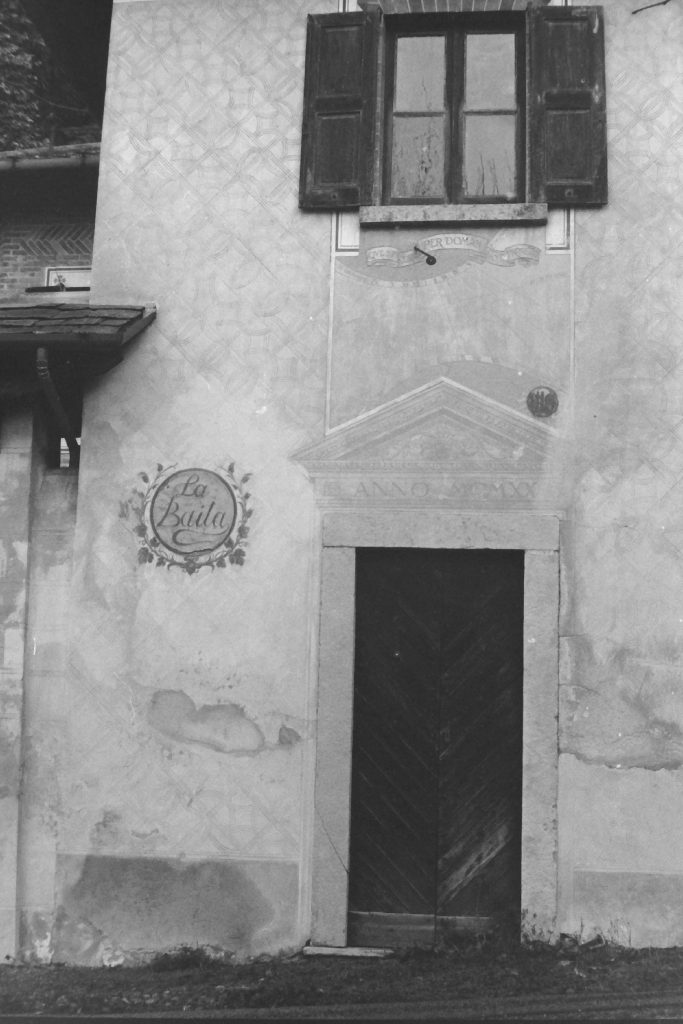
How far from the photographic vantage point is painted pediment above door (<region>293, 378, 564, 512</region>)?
7176mm

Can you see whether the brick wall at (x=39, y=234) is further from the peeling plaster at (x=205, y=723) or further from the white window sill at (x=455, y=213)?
the peeling plaster at (x=205, y=723)

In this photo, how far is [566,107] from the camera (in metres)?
7.46

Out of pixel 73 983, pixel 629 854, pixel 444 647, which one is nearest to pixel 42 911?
pixel 73 983

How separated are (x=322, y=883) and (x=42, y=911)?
1.69 metres

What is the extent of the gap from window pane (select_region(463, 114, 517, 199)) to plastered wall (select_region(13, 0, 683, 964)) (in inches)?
15.0

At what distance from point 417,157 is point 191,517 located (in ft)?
8.94

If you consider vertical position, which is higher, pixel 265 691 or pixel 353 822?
pixel 265 691

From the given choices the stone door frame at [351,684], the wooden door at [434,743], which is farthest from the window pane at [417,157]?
the wooden door at [434,743]

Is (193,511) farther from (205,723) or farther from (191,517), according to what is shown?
(205,723)

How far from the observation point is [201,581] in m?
7.27

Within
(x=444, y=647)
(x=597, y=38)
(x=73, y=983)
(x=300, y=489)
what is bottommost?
(x=73, y=983)

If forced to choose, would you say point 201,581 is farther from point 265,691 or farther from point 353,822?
point 353,822

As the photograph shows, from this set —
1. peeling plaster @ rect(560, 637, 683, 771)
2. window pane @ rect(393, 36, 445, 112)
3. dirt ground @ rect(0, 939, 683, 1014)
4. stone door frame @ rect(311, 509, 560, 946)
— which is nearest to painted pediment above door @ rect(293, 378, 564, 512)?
stone door frame @ rect(311, 509, 560, 946)

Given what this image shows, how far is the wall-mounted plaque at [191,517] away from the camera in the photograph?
287 inches
